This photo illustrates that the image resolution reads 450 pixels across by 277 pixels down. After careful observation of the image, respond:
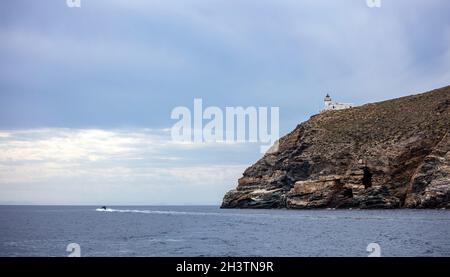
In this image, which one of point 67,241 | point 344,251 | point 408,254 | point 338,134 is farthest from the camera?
point 338,134

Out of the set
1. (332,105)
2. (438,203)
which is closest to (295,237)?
(438,203)

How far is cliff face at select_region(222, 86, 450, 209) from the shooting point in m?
126

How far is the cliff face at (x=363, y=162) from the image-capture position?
12625cm

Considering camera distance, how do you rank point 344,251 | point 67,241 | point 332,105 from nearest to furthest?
point 344,251 < point 67,241 < point 332,105

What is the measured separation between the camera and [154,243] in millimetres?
60688

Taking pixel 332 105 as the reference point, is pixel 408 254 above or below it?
below

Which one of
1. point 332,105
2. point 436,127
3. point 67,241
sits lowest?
point 67,241

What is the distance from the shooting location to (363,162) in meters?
135

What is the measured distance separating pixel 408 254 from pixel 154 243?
84.7ft

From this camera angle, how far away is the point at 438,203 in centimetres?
12044
